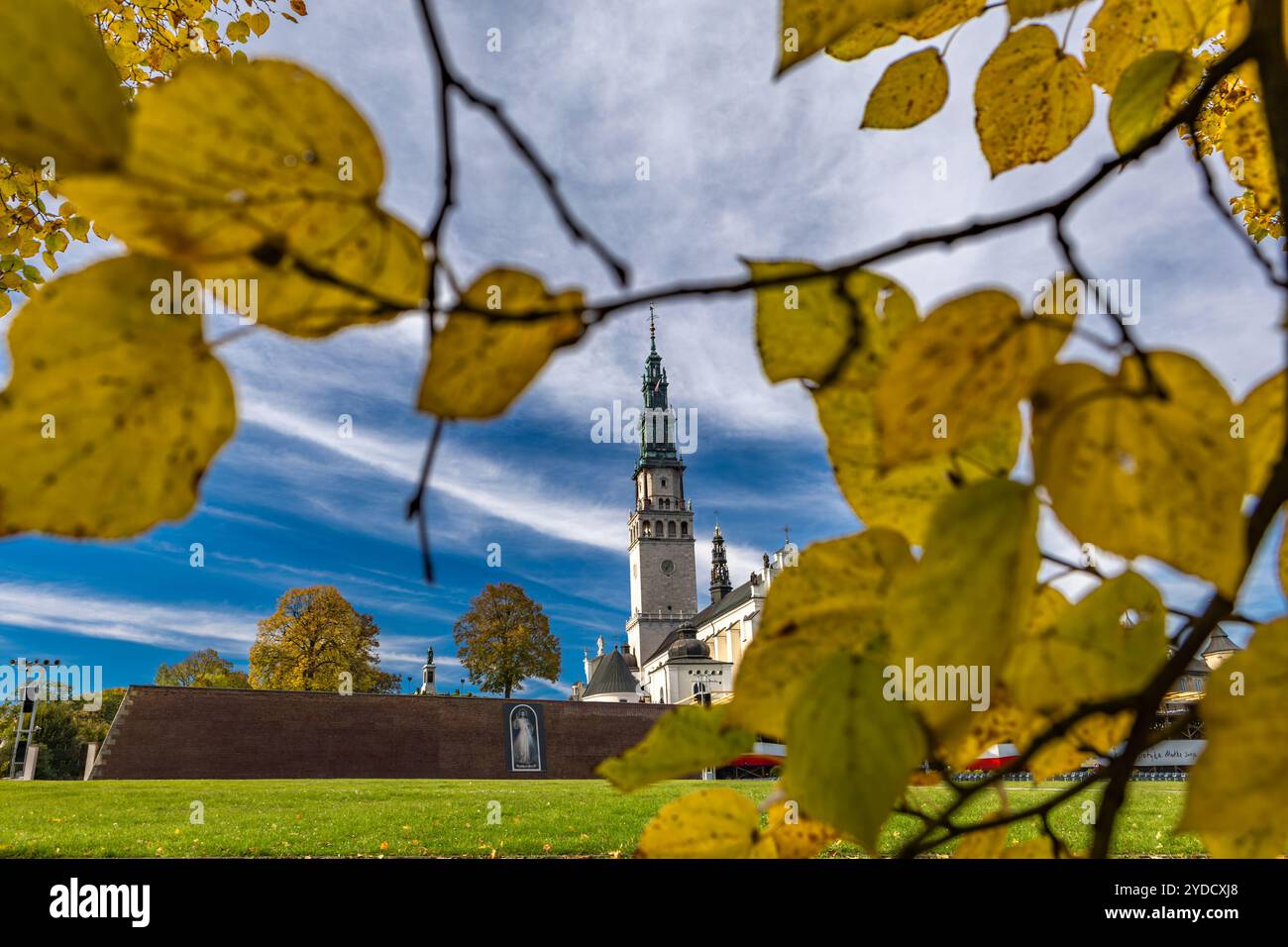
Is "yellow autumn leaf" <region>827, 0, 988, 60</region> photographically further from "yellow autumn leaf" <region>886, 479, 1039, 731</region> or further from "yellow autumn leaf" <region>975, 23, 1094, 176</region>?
"yellow autumn leaf" <region>886, 479, 1039, 731</region>

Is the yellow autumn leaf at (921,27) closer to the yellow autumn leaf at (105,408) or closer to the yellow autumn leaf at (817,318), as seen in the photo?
the yellow autumn leaf at (817,318)

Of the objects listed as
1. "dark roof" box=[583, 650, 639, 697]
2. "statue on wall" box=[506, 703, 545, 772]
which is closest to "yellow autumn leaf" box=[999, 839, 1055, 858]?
"statue on wall" box=[506, 703, 545, 772]

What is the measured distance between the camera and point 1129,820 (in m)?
6.13

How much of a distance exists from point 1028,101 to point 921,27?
0.16 ft

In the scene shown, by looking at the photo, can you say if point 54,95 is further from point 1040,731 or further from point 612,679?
point 612,679

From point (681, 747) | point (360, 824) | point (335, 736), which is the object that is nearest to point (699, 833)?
point (681, 747)

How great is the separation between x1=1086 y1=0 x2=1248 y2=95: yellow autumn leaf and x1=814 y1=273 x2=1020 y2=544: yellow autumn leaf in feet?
0.41

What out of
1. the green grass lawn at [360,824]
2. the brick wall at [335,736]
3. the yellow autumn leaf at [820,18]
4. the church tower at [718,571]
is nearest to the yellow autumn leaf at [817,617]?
the yellow autumn leaf at [820,18]

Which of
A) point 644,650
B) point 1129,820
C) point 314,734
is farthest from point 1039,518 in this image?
point 644,650

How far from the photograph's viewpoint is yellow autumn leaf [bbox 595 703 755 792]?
220 mm

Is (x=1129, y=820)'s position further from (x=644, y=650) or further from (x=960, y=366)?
(x=644, y=650)

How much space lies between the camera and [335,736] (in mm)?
13828

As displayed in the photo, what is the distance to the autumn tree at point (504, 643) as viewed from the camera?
21.4 m

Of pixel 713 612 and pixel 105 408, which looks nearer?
pixel 105 408
